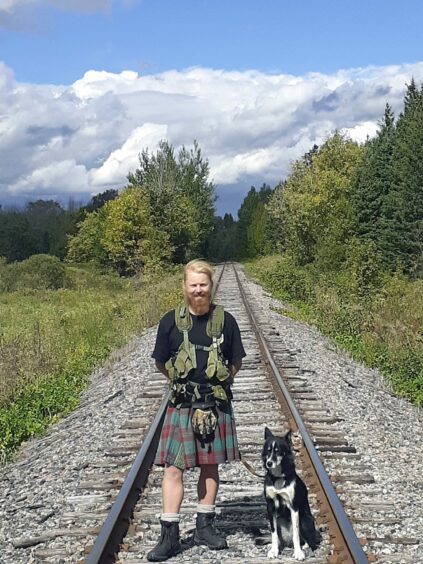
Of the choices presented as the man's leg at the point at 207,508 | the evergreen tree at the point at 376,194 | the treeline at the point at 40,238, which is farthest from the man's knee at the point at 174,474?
the treeline at the point at 40,238

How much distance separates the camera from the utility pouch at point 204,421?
493cm

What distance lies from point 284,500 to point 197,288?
57.7 inches

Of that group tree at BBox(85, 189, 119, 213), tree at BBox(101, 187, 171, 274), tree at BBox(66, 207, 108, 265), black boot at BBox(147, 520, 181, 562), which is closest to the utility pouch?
black boot at BBox(147, 520, 181, 562)

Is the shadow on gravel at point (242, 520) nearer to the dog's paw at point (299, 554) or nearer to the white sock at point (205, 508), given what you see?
the white sock at point (205, 508)

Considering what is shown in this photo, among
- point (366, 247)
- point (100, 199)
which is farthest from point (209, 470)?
point (100, 199)

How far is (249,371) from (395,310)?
9.91 meters

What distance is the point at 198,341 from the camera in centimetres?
493

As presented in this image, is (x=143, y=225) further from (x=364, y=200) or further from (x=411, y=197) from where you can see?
(x=411, y=197)

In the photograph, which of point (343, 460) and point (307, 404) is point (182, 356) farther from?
point (307, 404)

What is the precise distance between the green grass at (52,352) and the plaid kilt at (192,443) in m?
3.67

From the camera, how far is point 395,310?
69.2 feet

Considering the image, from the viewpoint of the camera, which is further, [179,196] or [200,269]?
[179,196]

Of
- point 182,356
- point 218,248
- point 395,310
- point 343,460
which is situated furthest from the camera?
point 218,248

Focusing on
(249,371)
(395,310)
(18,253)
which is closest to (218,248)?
(18,253)
